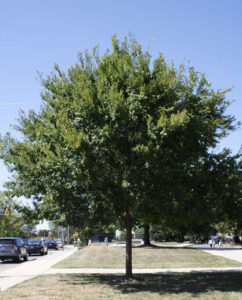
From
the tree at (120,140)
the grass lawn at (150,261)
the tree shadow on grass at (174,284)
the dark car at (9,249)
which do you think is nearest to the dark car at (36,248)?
the grass lawn at (150,261)

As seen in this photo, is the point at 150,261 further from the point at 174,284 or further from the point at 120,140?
the point at 120,140

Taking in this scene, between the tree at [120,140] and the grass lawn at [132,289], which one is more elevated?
the tree at [120,140]

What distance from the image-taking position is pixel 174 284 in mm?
12633

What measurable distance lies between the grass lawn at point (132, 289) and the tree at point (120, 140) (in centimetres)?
211

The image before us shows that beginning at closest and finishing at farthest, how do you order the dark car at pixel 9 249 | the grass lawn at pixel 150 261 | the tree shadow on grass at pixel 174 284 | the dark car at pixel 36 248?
1. the tree shadow on grass at pixel 174 284
2. the grass lawn at pixel 150 261
3. the dark car at pixel 9 249
4. the dark car at pixel 36 248

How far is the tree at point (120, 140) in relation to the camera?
11.5 meters

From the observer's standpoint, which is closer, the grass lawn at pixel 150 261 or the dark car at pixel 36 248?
the grass lawn at pixel 150 261

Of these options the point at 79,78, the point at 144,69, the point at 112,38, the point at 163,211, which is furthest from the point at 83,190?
the point at 112,38

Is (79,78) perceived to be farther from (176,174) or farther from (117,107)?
(176,174)

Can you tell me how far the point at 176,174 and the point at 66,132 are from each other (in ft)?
12.3

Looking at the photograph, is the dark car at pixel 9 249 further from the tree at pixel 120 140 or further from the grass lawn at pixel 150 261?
the tree at pixel 120 140

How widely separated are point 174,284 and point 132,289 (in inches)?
73.5

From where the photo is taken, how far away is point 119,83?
12492 mm

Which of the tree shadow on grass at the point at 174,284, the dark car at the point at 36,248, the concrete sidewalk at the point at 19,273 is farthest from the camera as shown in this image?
the dark car at the point at 36,248
